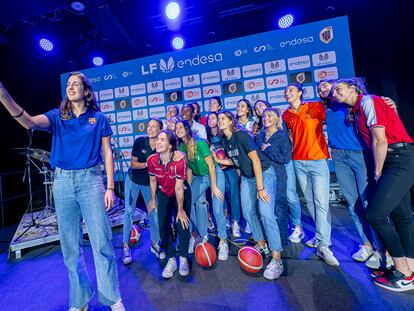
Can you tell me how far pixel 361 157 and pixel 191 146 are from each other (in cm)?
189

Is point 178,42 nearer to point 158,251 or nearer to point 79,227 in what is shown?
point 158,251

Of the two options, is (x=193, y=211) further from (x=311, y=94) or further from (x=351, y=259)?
(x=311, y=94)

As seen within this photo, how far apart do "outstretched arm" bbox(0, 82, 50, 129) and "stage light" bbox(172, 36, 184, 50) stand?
451cm

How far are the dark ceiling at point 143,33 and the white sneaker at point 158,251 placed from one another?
14.9ft

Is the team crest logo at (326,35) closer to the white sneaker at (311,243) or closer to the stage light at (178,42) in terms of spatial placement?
the stage light at (178,42)

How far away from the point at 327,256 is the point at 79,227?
248cm

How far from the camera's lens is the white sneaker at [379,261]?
216 centimetres

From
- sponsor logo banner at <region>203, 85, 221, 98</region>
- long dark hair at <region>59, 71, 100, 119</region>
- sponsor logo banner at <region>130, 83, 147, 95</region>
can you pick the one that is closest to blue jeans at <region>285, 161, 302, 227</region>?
long dark hair at <region>59, 71, 100, 119</region>

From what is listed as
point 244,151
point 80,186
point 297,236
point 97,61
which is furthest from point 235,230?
point 97,61

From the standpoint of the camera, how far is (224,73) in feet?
16.7

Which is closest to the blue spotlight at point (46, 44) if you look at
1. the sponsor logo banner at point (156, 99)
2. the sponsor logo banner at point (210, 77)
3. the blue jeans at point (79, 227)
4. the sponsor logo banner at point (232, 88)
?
the sponsor logo banner at point (156, 99)

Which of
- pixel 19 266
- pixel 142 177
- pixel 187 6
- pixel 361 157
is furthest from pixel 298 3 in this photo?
pixel 19 266

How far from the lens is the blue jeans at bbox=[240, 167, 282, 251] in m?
2.22

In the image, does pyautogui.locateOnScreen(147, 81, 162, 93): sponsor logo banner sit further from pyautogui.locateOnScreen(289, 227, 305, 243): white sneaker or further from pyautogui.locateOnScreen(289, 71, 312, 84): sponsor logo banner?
pyautogui.locateOnScreen(289, 227, 305, 243): white sneaker
